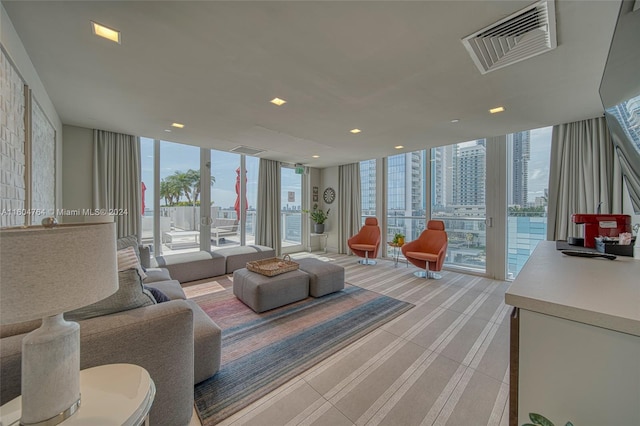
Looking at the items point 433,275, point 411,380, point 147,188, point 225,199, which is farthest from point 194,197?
point 433,275

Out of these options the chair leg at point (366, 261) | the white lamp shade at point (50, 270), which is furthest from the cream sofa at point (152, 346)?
the chair leg at point (366, 261)

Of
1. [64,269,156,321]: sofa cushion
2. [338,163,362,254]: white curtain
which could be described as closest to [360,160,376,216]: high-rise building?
[338,163,362,254]: white curtain

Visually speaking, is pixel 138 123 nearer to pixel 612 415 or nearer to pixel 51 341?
pixel 51 341

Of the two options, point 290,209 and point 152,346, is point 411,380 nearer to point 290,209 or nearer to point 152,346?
point 152,346

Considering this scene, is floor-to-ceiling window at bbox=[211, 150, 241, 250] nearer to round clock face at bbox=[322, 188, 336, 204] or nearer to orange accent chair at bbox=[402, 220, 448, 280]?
round clock face at bbox=[322, 188, 336, 204]

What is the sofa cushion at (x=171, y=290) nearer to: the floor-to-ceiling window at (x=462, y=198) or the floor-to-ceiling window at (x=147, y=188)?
the floor-to-ceiling window at (x=147, y=188)

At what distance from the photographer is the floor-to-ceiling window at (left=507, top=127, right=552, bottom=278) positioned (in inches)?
146

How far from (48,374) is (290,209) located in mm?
5914

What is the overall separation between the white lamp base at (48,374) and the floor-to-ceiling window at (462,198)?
17.1 feet

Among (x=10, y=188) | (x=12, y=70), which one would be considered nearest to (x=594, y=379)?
(x=10, y=188)

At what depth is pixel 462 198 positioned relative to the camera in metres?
4.62

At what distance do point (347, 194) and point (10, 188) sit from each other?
550 centimetres

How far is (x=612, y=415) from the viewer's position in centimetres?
79

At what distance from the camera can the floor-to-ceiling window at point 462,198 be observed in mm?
4398
